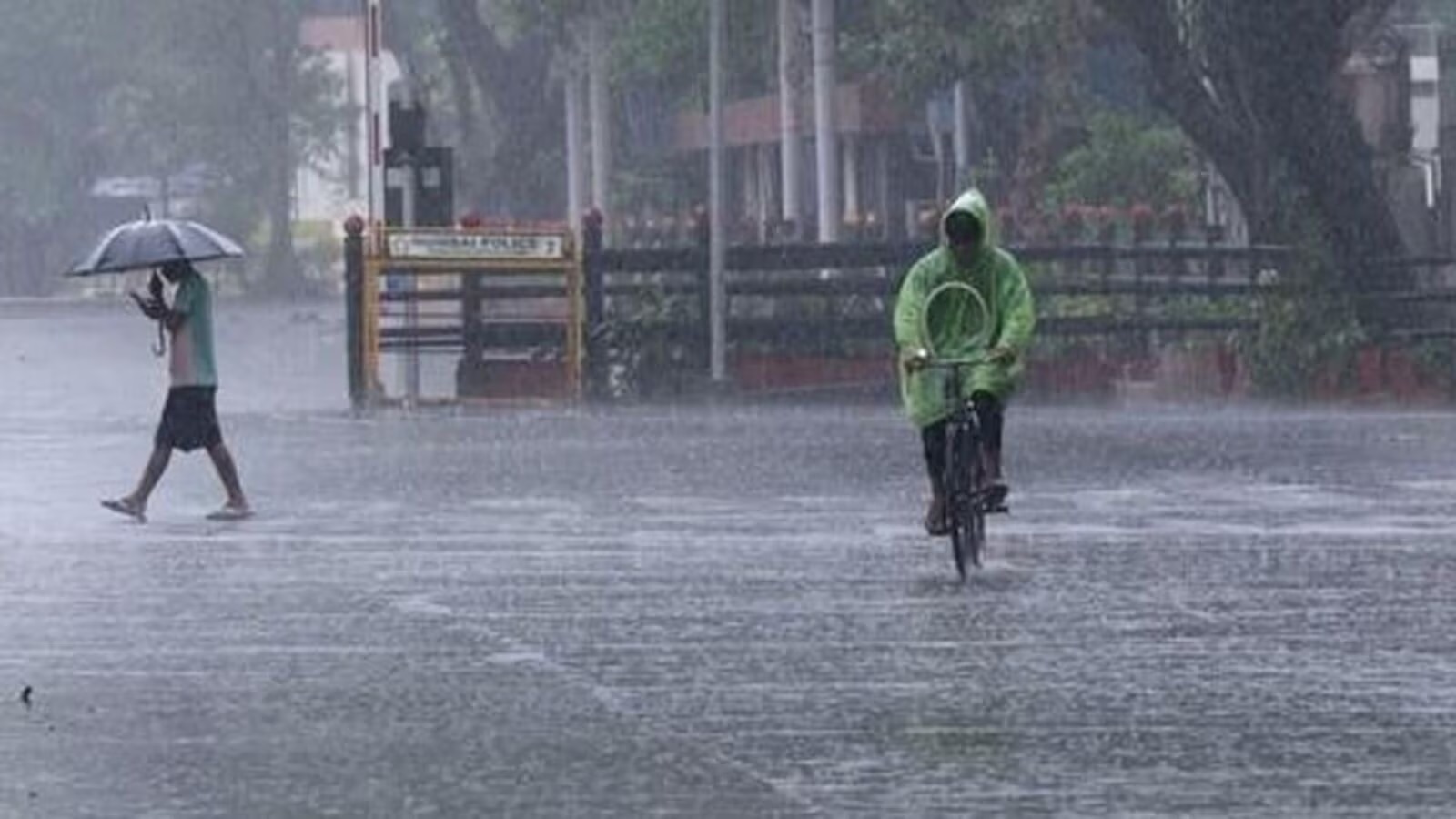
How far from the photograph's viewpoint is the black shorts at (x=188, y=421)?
82.1ft

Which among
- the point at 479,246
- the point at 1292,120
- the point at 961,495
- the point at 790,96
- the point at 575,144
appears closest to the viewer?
the point at 961,495

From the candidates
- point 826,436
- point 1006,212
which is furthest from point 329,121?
point 826,436

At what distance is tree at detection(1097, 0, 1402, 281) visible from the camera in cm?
4022

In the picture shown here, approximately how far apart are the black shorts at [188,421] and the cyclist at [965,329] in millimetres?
5702

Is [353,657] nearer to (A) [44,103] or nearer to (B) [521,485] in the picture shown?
(B) [521,485]

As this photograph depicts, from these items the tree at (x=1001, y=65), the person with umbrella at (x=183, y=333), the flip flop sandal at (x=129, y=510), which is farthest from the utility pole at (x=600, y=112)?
the flip flop sandal at (x=129, y=510)

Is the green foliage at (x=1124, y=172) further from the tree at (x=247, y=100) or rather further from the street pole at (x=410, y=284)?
the tree at (x=247, y=100)

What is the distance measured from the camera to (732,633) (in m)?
17.3

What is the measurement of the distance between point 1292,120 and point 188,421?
57.1 feet

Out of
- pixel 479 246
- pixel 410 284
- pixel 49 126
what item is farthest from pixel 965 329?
pixel 49 126

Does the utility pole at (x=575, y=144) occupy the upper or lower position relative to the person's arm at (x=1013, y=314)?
upper

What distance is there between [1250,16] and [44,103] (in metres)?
71.3

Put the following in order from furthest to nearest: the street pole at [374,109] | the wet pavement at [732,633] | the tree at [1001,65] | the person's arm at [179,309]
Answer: the tree at [1001,65] < the street pole at [374,109] < the person's arm at [179,309] < the wet pavement at [732,633]

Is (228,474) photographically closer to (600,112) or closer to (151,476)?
(151,476)
